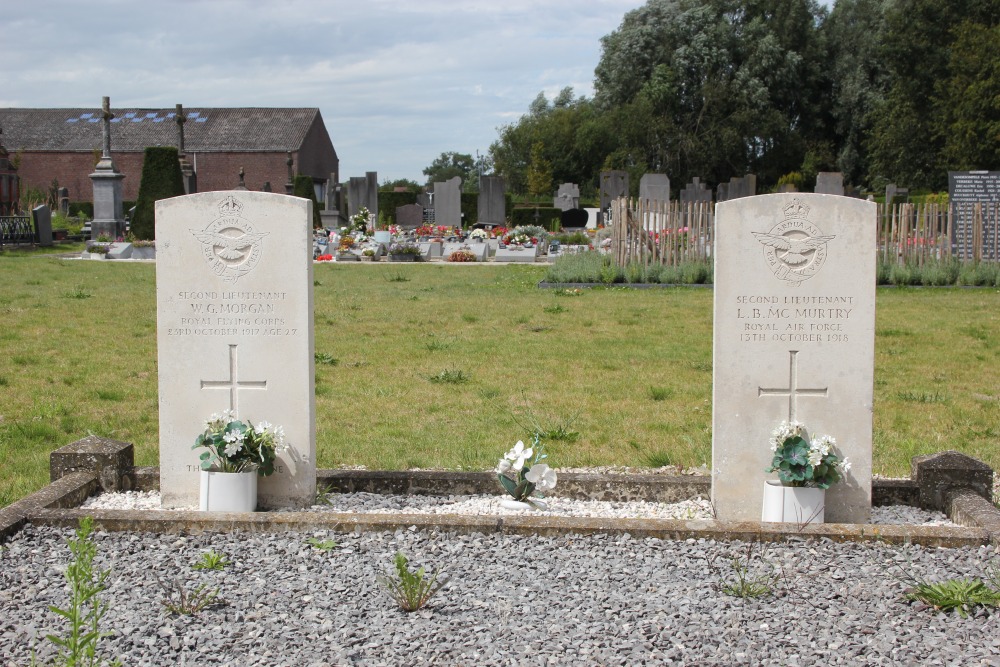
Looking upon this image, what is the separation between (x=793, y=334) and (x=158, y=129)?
59054mm

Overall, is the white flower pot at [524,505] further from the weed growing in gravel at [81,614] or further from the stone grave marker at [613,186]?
the stone grave marker at [613,186]

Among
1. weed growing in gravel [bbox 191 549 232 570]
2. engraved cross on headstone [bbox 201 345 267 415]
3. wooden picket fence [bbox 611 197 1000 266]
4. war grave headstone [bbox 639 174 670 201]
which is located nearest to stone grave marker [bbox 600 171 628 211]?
war grave headstone [bbox 639 174 670 201]

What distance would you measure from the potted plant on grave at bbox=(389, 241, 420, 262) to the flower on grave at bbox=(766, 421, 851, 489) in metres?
21.5

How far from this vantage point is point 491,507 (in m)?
5.06

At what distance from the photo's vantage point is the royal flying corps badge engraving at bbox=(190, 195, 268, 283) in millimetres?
4969

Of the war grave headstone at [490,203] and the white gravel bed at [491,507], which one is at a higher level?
the war grave headstone at [490,203]

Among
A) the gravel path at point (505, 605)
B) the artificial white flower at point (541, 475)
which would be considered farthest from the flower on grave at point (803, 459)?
the artificial white flower at point (541, 475)

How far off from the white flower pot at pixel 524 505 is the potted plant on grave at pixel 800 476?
1.08m

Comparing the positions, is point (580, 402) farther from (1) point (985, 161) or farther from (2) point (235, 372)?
(1) point (985, 161)

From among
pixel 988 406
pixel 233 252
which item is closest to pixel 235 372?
pixel 233 252

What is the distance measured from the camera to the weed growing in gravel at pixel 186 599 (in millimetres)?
3535

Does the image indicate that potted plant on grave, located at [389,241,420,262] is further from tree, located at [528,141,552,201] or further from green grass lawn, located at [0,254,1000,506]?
tree, located at [528,141,552,201]

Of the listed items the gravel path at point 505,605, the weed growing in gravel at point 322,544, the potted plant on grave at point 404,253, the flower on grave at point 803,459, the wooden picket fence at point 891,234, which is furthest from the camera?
the potted plant on grave at point 404,253

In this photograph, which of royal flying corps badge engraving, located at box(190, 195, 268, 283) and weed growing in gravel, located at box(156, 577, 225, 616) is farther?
royal flying corps badge engraving, located at box(190, 195, 268, 283)
